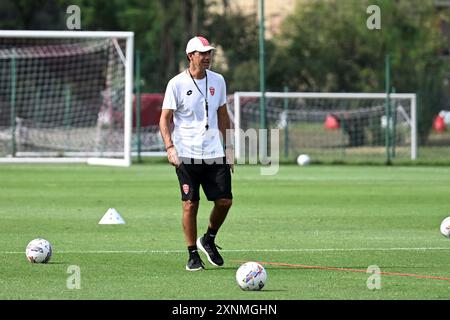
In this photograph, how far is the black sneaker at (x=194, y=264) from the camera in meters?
12.7

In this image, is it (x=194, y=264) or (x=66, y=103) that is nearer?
(x=194, y=264)

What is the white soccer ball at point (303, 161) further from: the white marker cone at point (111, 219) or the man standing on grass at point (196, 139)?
the man standing on grass at point (196, 139)

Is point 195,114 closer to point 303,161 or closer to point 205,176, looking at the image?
point 205,176

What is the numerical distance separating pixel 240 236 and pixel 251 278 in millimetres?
5141

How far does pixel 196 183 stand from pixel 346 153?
26631 millimetres

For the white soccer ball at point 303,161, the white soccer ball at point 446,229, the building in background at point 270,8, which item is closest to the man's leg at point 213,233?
the white soccer ball at point 446,229

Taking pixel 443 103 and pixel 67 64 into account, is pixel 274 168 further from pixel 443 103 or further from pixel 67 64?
pixel 67 64

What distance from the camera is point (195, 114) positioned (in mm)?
12914

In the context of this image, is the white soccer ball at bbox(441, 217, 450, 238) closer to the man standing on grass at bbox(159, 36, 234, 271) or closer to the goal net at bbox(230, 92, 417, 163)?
the man standing on grass at bbox(159, 36, 234, 271)

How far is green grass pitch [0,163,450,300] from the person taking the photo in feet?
37.3

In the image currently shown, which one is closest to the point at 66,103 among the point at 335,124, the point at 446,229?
the point at 335,124

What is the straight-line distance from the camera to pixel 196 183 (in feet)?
42.6
